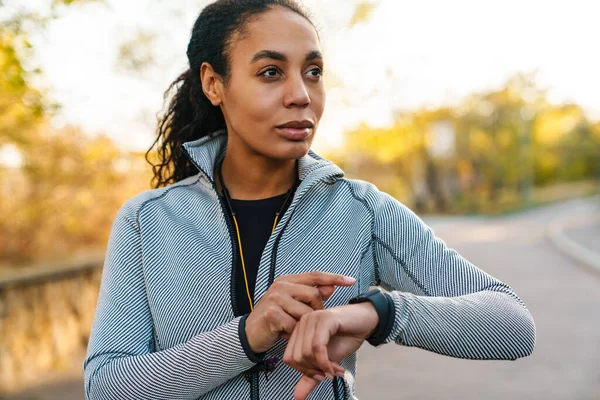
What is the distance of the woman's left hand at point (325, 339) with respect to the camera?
164 centimetres

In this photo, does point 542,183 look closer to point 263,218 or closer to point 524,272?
point 524,272

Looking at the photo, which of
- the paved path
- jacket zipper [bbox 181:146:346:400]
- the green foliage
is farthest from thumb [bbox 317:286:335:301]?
the green foliage

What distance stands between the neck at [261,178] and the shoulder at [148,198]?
0.31 ft

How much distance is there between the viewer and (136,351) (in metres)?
1.94

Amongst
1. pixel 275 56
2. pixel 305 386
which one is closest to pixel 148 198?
pixel 275 56

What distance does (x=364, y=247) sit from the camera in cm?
207

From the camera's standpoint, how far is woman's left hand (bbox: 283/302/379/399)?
1.64m

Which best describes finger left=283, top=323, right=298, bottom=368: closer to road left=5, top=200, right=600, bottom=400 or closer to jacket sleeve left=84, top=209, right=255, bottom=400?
jacket sleeve left=84, top=209, right=255, bottom=400

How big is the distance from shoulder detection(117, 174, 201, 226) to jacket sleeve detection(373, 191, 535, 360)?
0.56m

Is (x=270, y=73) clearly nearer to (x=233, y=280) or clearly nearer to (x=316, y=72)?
(x=316, y=72)

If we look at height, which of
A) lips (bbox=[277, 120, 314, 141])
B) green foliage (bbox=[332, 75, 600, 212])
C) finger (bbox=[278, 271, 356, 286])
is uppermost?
lips (bbox=[277, 120, 314, 141])

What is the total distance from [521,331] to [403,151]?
3876 centimetres

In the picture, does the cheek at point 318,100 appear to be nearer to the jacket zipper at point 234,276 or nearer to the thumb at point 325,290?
the jacket zipper at point 234,276

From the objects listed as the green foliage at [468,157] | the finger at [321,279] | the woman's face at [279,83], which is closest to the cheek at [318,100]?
the woman's face at [279,83]
